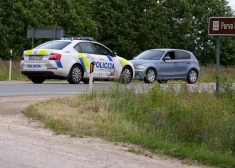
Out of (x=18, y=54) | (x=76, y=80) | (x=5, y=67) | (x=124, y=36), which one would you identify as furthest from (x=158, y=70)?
(x=124, y=36)

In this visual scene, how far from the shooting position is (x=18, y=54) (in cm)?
5197

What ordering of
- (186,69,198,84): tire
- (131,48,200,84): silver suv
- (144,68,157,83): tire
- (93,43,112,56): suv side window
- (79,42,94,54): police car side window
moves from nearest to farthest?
(79,42,94,54): police car side window, (93,43,112,56): suv side window, (144,68,157,83): tire, (131,48,200,84): silver suv, (186,69,198,84): tire

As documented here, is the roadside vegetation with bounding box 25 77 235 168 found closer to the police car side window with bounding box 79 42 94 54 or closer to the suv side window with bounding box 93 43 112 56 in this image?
the police car side window with bounding box 79 42 94 54

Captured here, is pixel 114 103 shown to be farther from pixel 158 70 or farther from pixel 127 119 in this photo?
pixel 158 70

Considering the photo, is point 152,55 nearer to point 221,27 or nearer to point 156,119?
point 221,27

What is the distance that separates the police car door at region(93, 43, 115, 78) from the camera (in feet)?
76.7

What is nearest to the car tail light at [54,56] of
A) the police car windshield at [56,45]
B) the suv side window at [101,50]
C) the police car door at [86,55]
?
the police car windshield at [56,45]

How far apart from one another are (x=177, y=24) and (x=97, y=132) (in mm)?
58381

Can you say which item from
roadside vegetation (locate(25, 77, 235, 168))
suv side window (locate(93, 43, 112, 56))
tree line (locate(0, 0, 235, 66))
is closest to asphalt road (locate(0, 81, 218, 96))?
roadside vegetation (locate(25, 77, 235, 168))

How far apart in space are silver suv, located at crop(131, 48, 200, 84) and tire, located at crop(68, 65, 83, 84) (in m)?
3.56

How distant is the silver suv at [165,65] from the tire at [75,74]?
11.7 ft

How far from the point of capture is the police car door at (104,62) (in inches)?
920

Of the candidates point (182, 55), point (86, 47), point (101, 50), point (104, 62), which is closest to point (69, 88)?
point (86, 47)

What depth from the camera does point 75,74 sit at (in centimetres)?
2284
